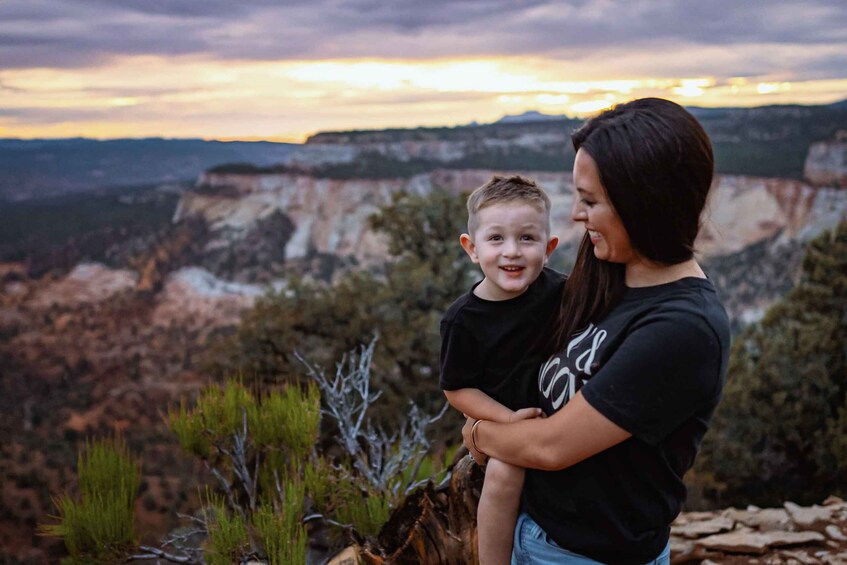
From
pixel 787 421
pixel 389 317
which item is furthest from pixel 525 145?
pixel 787 421

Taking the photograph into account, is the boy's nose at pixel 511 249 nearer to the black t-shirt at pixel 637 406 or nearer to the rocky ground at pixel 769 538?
the black t-shirt at pixel 637 406

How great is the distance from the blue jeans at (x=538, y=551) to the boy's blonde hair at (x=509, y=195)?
0.75 m

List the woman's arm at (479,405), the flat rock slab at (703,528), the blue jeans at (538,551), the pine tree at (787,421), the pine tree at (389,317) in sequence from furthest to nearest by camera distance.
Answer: the pine tree at (389,317) → the pine tree at (787,421) → the flat rock slab at (703,528) → the woman's arm at (479,405) → the blue jeans at (538,551)

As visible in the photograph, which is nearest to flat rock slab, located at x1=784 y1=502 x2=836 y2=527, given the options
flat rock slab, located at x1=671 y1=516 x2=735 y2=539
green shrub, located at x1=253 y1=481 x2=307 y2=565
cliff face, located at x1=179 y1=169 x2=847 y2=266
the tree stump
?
flat rock slab, located at x1=671 y1=516 x2=735 y2=539

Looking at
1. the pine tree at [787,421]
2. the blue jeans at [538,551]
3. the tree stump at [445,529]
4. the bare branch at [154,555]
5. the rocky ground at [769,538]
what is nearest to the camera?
the blue jeans at [538,551]

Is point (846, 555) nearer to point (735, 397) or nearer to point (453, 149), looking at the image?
point (735, 397)

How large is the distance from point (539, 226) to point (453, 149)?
61582mm

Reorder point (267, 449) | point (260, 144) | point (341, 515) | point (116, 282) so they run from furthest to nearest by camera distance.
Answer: point (260, 144), point (116, 282), point (267, 449), point (341, 515)

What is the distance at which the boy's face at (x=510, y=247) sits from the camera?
75.7 inches

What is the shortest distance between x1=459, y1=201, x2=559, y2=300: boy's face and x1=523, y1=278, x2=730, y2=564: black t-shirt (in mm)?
245

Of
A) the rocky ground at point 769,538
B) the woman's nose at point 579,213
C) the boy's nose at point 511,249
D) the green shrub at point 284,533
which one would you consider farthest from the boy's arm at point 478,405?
the rocky ground at point 769,538

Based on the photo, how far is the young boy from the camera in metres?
1.85

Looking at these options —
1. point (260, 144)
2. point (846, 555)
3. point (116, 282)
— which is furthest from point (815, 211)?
point (260, 144)

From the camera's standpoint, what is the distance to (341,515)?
314 centimetres
